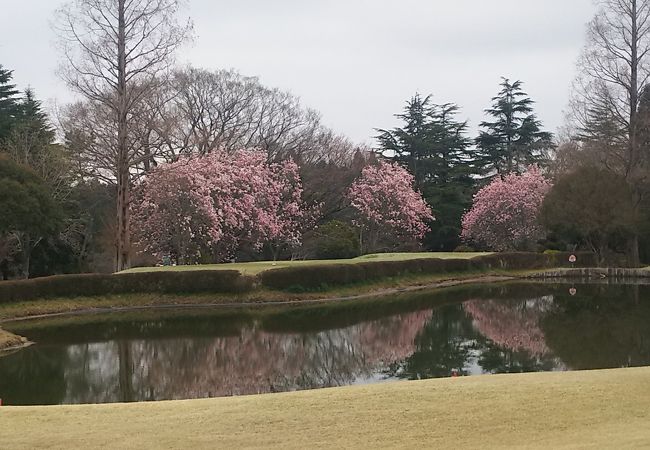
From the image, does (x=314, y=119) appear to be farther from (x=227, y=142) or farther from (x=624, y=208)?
(x=624, y=208)

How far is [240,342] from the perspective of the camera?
59.9 ft

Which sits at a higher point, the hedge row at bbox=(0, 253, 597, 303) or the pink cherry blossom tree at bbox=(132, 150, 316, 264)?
the pink cherry blossom tree at bbox=(132, 150, 316, 264)

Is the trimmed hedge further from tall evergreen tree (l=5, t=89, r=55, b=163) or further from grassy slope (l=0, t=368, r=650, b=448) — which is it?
grassy slope (l=0, t=368, r=650, b=448)

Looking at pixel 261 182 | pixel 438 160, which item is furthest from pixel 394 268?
pixel 438 160

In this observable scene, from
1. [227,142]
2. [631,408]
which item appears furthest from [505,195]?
[631,408]

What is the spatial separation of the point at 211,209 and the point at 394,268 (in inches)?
364

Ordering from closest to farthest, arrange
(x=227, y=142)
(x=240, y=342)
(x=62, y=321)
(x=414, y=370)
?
(x=414, y=370)
(x=240, y=342)
(x=62, y=321)
(x=227, y=142)

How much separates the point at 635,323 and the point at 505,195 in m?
26.8

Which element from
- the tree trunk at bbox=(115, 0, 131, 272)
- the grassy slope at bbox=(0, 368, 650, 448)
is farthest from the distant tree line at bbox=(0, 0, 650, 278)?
the grassy slope at bbox=(0, 368, 650, 448)

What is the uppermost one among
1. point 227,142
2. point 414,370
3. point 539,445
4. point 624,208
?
point 227,142

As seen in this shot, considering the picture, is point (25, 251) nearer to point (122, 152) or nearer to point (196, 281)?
point (122, 152)

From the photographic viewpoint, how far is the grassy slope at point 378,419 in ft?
20.9

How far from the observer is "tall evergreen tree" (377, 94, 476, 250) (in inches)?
2067

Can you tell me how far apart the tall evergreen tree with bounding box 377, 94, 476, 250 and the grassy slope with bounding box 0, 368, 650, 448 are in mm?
43985
